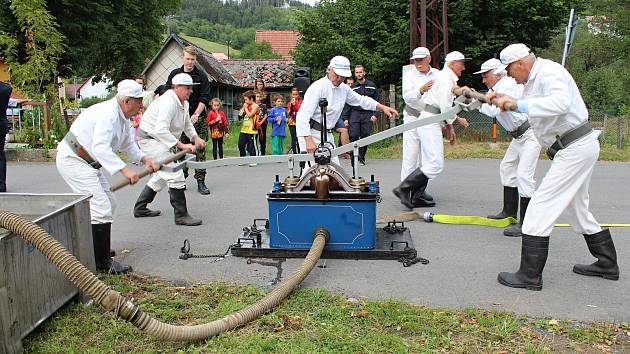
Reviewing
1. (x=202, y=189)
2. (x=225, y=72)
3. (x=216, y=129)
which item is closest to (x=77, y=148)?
(x=202, y=189)

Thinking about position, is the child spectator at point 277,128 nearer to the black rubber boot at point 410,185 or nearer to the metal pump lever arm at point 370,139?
the black rubber boot at point 410,185

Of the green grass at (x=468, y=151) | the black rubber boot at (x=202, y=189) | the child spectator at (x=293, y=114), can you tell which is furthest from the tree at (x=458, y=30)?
the black rubber boot at (x=202, y=189)

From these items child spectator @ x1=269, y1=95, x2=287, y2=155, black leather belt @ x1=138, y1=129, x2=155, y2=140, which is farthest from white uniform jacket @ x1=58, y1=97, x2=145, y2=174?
child spectator @ x1=269, y1=95, x2=287, y2=155

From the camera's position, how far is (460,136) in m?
16.4

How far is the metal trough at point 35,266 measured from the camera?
134 inches

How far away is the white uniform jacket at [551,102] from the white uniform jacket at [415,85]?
2772mm

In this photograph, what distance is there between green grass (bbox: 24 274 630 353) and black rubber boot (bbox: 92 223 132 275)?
0.81m

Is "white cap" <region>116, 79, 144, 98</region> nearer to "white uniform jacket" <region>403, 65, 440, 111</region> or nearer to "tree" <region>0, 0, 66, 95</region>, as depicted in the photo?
"white uniform jacket" <region>403, 65, 440, 111</region>

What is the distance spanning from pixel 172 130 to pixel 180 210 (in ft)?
3.18

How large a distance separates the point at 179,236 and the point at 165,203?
6.28 feet

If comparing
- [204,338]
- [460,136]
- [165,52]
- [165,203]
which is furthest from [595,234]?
[165,52]

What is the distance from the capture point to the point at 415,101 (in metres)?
7.58

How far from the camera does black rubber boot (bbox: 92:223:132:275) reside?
5.02 meters

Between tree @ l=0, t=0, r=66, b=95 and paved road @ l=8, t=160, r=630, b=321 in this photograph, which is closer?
paved road @ l=8, t=160, r=630, b=321
